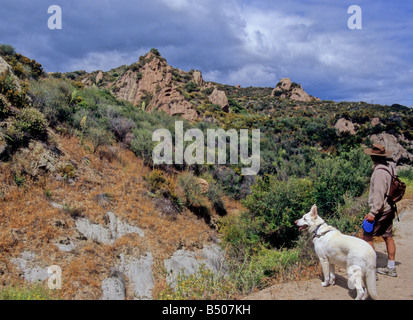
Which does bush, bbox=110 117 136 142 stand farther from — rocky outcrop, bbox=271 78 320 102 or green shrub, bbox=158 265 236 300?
rocky outcrop, bbox=271 78 320 102

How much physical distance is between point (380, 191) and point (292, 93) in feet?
178

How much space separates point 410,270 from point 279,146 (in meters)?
17.4

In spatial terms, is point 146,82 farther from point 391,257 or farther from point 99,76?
point 391,257

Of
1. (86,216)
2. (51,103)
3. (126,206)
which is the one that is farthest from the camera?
(51,103)

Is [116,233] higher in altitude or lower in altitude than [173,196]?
lower

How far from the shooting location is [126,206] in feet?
26.5

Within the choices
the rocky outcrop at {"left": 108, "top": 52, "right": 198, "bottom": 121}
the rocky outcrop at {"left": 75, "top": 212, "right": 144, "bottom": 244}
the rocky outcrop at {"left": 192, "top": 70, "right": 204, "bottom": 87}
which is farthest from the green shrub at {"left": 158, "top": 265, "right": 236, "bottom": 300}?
the rocky outcrop at {"left": 192, "top": 70, "right": 204, "bottom": 87}

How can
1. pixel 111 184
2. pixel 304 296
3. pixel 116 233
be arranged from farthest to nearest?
pixel 111 184 < pixel 116 233 < pixel 304 296

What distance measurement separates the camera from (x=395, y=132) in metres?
22.7

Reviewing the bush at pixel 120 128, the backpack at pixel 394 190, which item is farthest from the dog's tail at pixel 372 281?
the bush at pixel 120 128

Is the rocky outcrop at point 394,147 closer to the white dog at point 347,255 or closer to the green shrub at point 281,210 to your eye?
the green shrub at point 281,210

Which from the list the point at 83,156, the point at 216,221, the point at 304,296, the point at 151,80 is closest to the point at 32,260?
the point at 83,156

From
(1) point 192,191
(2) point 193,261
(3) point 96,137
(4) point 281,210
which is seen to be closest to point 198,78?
(3) point 96,137
